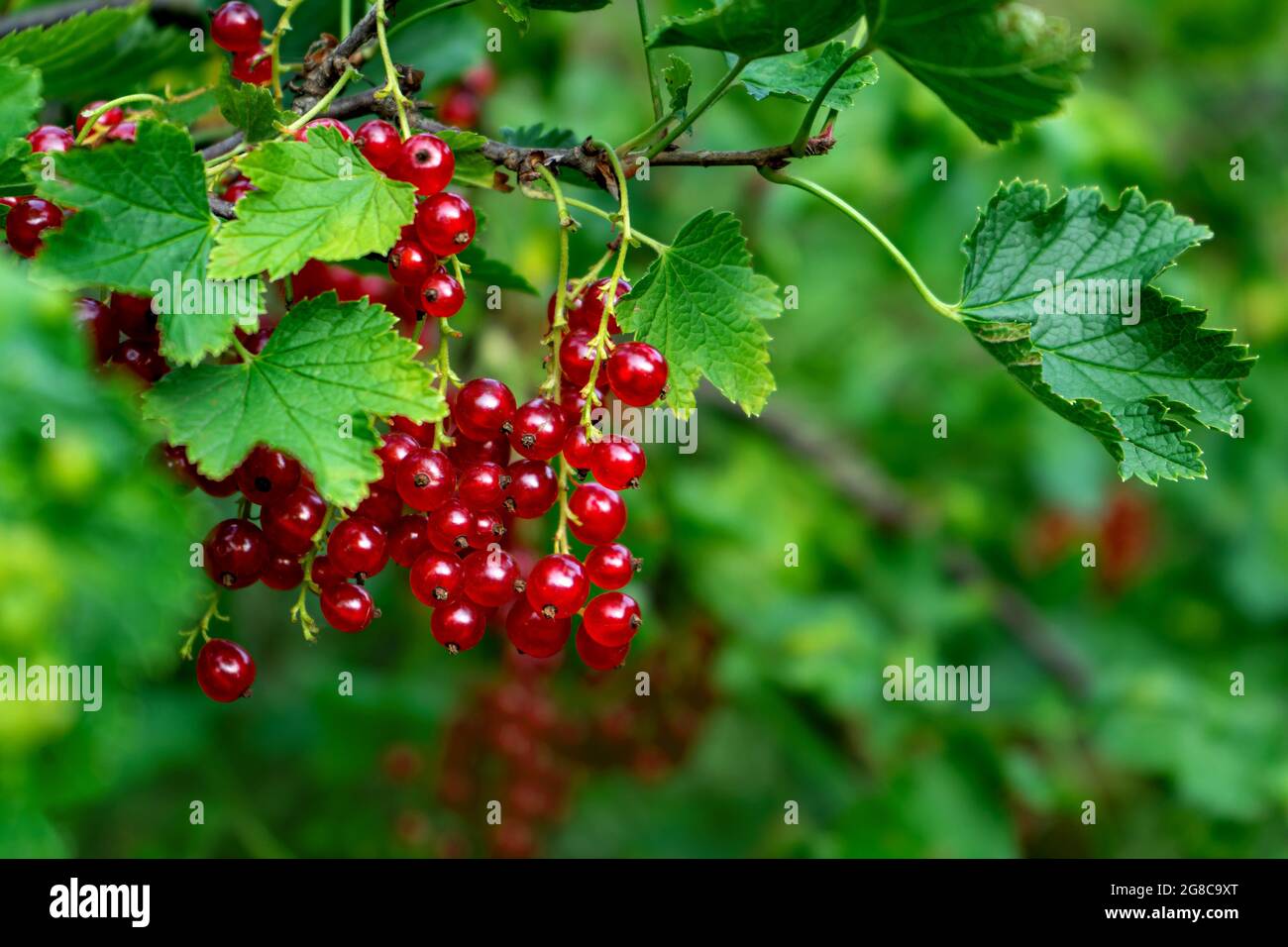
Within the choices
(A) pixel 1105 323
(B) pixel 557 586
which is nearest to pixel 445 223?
(B) pixel 557 586

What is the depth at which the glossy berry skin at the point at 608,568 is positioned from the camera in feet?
2.60

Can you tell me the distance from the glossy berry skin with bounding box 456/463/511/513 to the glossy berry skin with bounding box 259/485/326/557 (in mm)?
100

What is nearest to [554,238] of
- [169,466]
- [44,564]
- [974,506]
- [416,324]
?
[974,506]

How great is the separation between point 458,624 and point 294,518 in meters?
0.13

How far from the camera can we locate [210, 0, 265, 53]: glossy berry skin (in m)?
0.91

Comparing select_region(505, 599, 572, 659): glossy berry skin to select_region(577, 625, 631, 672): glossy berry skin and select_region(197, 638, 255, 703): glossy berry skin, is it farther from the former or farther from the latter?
select_region(197, 638, 255, 703): glossy berry skin

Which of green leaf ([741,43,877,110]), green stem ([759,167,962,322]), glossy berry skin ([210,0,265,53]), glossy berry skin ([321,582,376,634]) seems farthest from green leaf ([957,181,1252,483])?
glossy berry skin ([210,0,265,53])

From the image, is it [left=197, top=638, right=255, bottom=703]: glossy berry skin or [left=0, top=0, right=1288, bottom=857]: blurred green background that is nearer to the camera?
[left=197, top=638, right=255, bottom=703]: glossy berry skin

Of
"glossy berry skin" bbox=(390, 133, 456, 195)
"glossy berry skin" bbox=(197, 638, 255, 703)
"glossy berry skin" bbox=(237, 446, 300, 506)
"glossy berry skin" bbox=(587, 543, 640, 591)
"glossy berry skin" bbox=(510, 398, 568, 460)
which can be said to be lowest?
"glossy berry skin" bbox=(197, 638, 255, 703)

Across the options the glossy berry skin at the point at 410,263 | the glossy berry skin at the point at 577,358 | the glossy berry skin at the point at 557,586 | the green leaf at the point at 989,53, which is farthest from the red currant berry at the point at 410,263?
the green leaf at the point at 989,53

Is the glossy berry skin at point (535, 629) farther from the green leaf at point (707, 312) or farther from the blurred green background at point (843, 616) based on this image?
the blurred green background at point (843, 616)

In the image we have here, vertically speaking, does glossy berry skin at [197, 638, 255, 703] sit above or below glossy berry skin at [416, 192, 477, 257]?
below

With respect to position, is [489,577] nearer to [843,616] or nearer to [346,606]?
[346,606]

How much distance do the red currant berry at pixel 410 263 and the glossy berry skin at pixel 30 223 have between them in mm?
223
